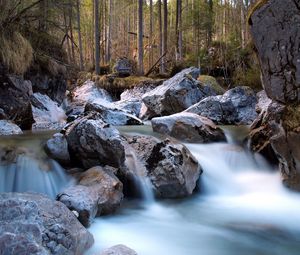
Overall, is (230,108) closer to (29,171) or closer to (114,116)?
(114,116)

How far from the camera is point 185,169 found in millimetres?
6805

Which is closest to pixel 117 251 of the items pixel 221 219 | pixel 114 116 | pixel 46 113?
pixel 221 219

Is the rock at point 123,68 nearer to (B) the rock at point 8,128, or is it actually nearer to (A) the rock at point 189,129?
(A) the rock at point 189,129

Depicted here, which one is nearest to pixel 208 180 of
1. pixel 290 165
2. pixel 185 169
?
pixel 185 169

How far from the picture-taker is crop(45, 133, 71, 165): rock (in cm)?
668

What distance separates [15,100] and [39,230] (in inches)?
266

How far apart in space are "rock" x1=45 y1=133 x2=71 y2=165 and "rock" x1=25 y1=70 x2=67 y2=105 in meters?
5.33

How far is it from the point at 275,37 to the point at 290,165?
2.14 metres

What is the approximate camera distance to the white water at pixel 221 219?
473 centimetres

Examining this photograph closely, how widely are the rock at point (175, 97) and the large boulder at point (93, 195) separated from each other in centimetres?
685

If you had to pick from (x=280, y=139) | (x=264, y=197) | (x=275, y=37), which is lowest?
(x=264, y=197)

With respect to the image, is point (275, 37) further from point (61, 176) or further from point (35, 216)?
point (35, 216)

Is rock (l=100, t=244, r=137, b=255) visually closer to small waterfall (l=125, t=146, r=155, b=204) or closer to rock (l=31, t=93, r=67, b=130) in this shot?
small waterfall (l=125, t=146, r=155, b=204)

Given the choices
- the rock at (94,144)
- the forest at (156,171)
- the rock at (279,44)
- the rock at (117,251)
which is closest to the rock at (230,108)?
the forest at (156,171)
